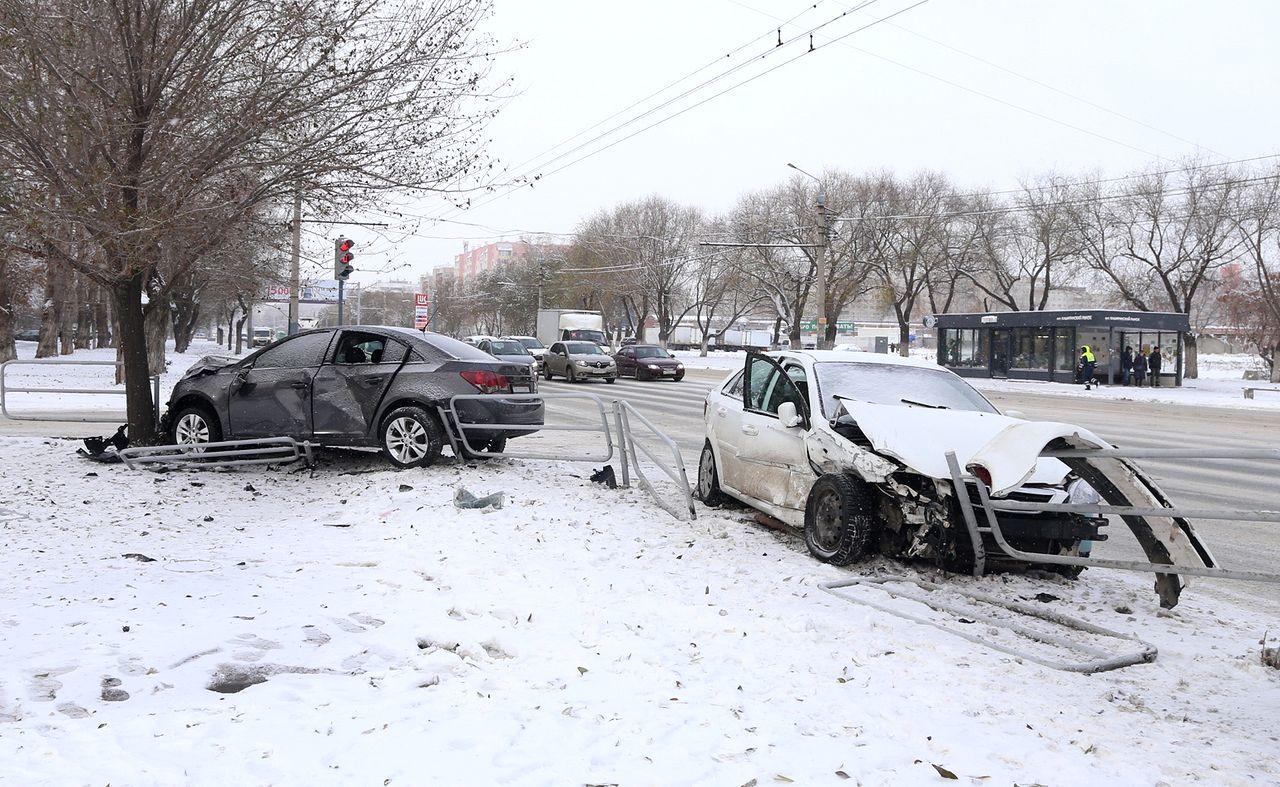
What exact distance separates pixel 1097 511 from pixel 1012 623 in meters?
0.75

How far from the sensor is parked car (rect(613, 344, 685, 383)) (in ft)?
115

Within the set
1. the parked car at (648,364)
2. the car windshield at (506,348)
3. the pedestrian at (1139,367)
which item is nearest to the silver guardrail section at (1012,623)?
the car windshield at (506,348)

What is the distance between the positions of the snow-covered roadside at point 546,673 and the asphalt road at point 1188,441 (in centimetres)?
160

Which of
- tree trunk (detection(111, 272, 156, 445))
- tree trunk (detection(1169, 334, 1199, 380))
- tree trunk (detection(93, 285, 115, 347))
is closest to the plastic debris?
tree trunk (detection(111, 272, 156, 445))

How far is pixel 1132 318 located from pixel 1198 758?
37.7 meters

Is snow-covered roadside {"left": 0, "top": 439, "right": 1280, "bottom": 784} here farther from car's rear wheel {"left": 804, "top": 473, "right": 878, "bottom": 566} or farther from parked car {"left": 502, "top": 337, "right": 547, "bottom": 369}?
parked car {"left": 502, "top": 337, "right": 547, "bottom": 369}

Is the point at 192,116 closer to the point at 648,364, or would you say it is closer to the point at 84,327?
the point at 648,364

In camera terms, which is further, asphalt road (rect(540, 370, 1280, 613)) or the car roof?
the car roof

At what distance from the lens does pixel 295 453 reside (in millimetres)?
9898

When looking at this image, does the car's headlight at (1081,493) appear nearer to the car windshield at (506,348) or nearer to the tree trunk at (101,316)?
the car windshield at (506,348)

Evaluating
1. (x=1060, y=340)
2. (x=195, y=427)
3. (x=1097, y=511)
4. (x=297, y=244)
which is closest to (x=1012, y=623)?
(x=1097, y=511)

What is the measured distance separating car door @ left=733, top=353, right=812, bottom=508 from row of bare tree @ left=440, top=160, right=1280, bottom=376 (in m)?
29.7

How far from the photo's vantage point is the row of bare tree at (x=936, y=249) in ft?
142

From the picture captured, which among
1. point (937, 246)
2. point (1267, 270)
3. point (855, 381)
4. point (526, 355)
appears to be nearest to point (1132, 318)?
point (1267, 270)
